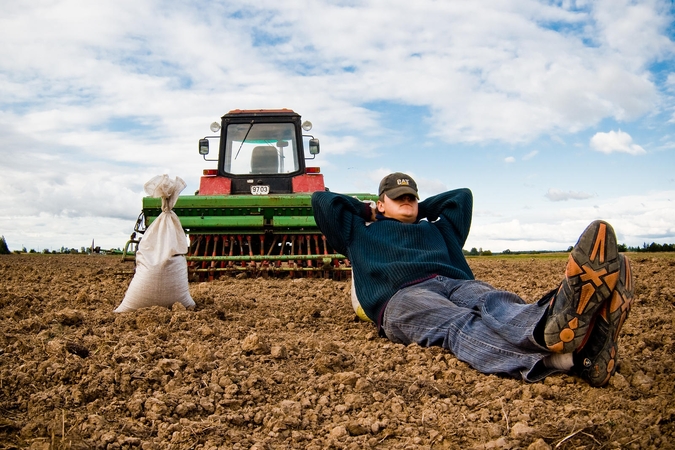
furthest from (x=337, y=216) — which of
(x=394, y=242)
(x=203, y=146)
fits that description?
(x=203, y=146)

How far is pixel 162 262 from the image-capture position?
4.27m

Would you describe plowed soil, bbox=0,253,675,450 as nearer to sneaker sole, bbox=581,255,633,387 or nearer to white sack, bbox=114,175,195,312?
sneaker sole, bbox=581,255,633,387

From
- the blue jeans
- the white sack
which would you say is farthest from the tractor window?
the blue jeans

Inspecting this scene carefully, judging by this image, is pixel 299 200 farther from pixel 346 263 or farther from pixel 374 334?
pixel 374 334

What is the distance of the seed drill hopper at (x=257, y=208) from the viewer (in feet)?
24.2

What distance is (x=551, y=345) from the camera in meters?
2.42

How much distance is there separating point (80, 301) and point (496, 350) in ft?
10.6

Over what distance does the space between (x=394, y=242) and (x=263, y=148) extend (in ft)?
19.0

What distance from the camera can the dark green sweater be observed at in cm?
348

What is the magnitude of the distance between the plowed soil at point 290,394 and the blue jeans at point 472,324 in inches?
2.8

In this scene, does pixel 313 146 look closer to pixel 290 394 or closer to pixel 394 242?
pixel 394 242

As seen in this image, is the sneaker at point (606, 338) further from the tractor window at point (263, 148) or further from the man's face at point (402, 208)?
the tractor window at point (263, 148)

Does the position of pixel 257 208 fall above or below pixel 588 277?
above

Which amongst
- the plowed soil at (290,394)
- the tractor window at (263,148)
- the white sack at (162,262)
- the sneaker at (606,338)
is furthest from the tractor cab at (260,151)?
the sneaker at (606,338)
